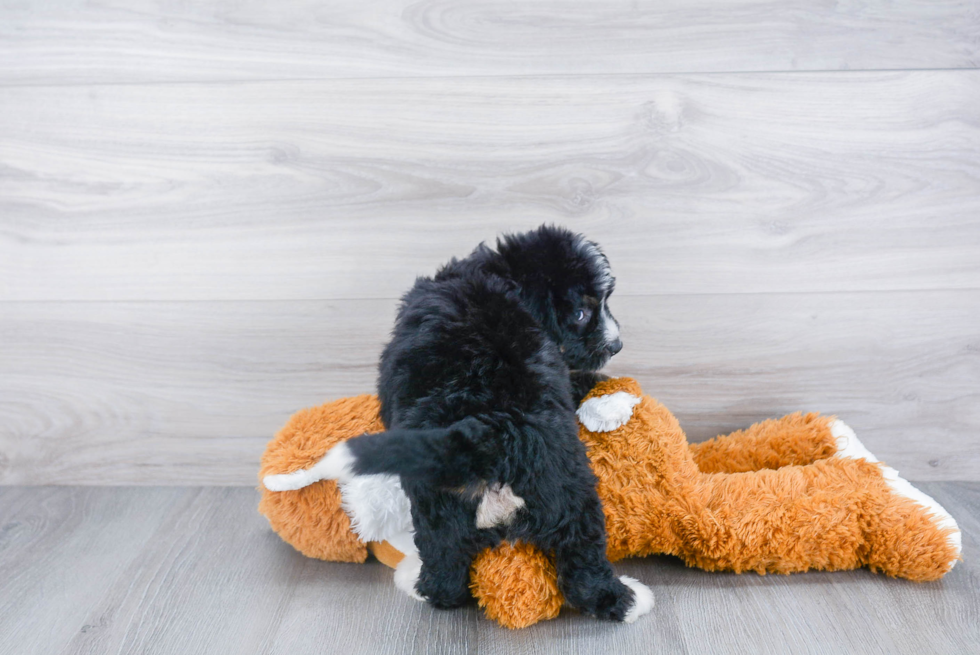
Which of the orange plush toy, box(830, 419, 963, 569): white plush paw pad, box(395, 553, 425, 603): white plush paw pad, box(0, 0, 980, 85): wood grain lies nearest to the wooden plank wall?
box(0, 0, 980, 85): wood grain

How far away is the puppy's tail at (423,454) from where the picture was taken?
0.72 m

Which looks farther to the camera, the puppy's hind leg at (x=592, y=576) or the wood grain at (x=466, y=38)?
the wood grain at (x=466, y=38)

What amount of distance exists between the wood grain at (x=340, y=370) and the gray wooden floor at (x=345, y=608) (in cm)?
18

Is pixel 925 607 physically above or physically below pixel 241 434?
above

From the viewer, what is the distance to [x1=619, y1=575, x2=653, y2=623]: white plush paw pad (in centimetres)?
92

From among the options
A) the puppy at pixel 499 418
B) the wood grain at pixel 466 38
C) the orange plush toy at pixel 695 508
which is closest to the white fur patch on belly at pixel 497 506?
the puppy at pixel 499 418

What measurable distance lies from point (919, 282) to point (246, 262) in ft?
3.94

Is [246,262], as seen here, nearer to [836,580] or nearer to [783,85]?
[783,85]

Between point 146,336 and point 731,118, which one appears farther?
point 146,336

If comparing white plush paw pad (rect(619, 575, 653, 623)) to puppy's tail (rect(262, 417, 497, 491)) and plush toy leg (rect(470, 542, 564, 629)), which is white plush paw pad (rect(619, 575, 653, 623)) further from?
puppy's tail (rect(262, 417, 497, 491))

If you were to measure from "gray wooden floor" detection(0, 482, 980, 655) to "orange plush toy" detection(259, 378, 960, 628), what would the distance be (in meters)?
0.04

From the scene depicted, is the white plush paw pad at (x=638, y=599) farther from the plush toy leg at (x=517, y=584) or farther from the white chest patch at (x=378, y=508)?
the white chest patch at (x=378, y=508)

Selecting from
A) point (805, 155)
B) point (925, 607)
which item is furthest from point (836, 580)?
point (805, 155)

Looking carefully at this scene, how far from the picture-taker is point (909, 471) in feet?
4.28
